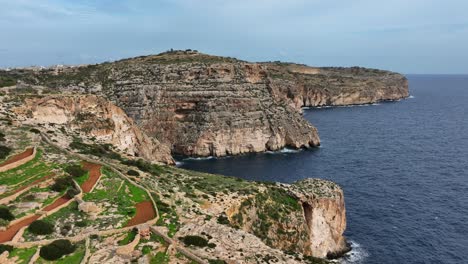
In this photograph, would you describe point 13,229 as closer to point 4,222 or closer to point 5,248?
point 4,222

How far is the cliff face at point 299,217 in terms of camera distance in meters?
46.1

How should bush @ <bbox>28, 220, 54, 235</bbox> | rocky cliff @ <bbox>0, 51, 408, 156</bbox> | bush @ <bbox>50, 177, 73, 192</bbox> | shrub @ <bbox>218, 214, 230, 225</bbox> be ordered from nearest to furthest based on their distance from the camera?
bush @ <bbox>28, 220, 54, 235</bbox>
shrub @ <bbox>218, 214, 230, 225</bbox>
bush @ <bbox>50, 177, 73, 192</bbox>
rocky cliff @ <bbox>0, 51, 408, 156</bbox>

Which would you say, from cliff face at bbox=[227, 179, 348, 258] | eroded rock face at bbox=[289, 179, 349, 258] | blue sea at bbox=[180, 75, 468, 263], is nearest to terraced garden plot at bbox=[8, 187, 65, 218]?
cliff face at bbox=[227, 179, 348, 258]

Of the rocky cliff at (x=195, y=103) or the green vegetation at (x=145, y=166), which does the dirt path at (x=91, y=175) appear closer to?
the green vegetation at (x=145, y=166)

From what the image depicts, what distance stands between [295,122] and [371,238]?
6632cm

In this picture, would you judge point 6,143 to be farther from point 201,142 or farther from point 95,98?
point 201,142

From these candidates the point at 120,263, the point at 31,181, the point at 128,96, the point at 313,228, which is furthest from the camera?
the point at 128,96

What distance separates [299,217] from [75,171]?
27.4m

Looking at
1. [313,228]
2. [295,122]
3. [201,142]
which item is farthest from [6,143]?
[295,122]

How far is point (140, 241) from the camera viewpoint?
31812 millimetres

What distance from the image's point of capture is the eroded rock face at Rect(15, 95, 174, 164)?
2630 inches

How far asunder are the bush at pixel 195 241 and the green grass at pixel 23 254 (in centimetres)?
1109

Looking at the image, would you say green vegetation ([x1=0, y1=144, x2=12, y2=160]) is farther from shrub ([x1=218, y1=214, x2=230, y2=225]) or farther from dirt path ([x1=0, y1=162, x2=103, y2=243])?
shrub ([x1=218, y1=214, x2=230, y2=225])

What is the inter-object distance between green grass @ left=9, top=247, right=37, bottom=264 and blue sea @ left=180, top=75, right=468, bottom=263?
42.0 metres
